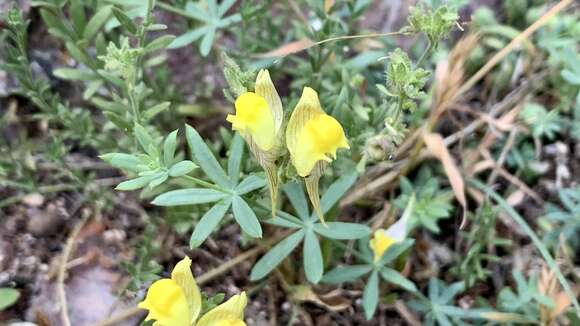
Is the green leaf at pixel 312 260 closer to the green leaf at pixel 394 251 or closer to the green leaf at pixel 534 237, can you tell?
the green leaf at pixel 394 251

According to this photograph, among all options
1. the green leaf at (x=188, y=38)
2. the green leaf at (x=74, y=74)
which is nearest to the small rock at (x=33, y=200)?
the green leaf at (x=74, y=74)

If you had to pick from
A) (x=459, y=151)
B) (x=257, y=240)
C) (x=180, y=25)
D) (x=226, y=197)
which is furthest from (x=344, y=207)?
(x=180, y=25)

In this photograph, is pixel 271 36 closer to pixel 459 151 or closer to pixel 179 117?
pixel 179 117

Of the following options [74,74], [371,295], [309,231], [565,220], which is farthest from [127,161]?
[565,220]

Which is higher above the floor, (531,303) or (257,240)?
(257,240)

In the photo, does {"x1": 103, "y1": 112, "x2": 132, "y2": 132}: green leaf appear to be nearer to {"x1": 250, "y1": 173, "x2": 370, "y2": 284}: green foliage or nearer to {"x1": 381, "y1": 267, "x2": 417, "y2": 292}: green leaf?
{"x1": 250, "y1": 173, "x2": 370, "y2": 284}: green foliage
